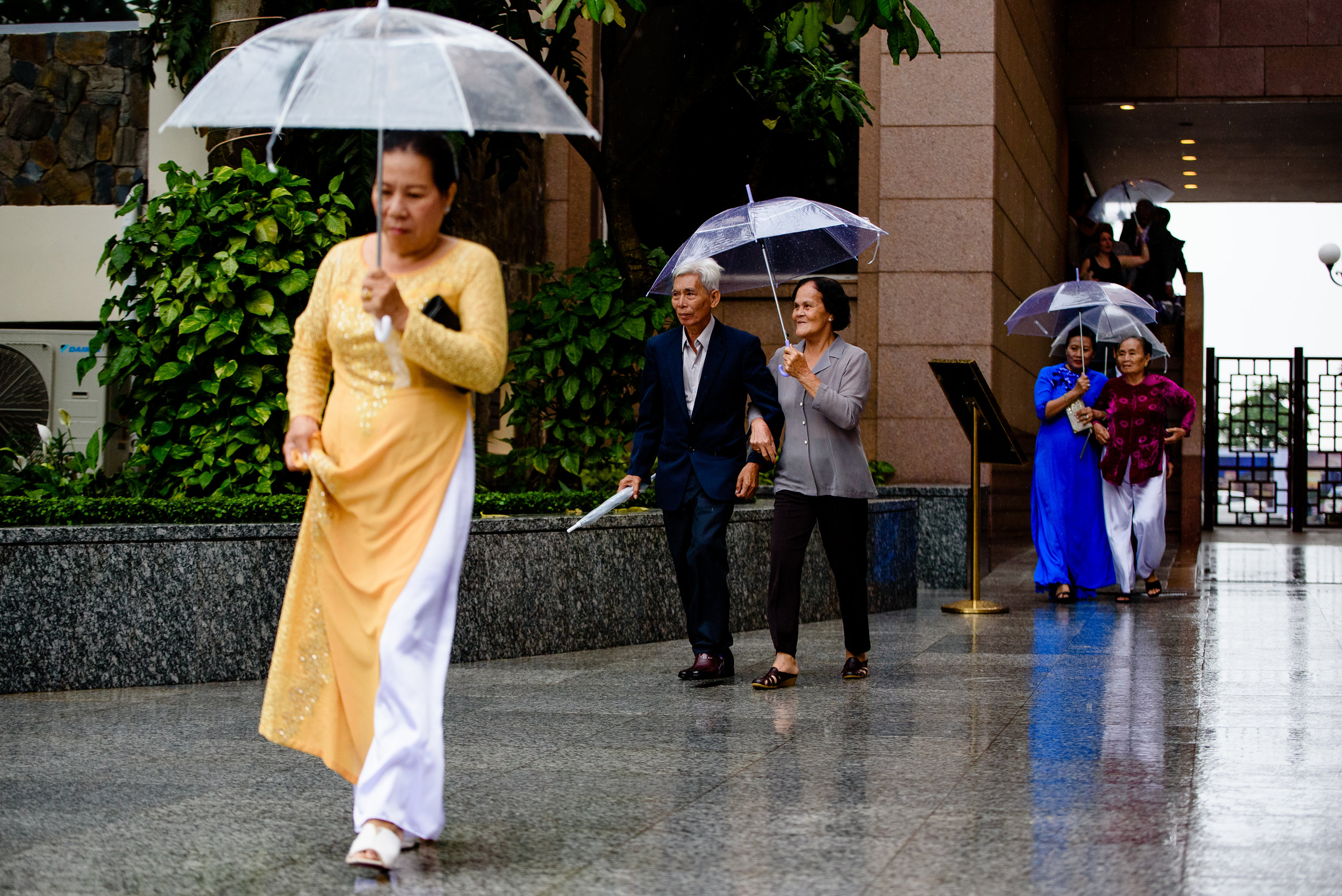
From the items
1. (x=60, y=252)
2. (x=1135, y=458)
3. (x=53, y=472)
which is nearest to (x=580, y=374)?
(x=53, y=472)

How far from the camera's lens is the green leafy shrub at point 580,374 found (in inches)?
411

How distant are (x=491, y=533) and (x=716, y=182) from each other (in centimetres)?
712

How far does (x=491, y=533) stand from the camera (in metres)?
7.98

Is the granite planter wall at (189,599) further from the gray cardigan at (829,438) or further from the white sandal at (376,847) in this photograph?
the white sandal at (376,847)

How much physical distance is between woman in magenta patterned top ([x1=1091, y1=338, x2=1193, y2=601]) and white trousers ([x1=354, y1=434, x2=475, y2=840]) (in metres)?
8.48

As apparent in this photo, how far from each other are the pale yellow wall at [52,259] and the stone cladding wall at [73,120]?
199mm

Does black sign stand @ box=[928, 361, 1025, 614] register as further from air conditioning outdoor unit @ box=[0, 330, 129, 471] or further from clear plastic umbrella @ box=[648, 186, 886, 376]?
air conditioning outdoor unit @ box=[0, 330, 129, 471]

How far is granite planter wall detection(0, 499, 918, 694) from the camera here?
23.0 feet

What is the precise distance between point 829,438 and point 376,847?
394 cm

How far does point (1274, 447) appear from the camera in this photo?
26438 mm

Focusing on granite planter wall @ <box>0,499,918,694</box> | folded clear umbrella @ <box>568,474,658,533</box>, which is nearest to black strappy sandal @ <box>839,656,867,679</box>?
folded clear umbrella @ <box>568,474,658,533</box>

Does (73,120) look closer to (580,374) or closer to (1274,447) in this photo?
(580,374)

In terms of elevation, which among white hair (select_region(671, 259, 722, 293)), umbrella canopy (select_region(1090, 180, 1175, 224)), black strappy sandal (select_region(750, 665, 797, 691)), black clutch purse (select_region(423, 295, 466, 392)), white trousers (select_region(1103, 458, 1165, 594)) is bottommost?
black strappy sandal (select_region(750, 665, 797, 691))

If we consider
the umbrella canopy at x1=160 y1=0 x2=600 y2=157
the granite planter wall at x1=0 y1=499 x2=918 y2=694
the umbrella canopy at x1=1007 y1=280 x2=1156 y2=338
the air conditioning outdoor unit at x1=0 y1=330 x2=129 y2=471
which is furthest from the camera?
the umbrella canopy at x1=1007 y1=280 x2=1156 y2=338
